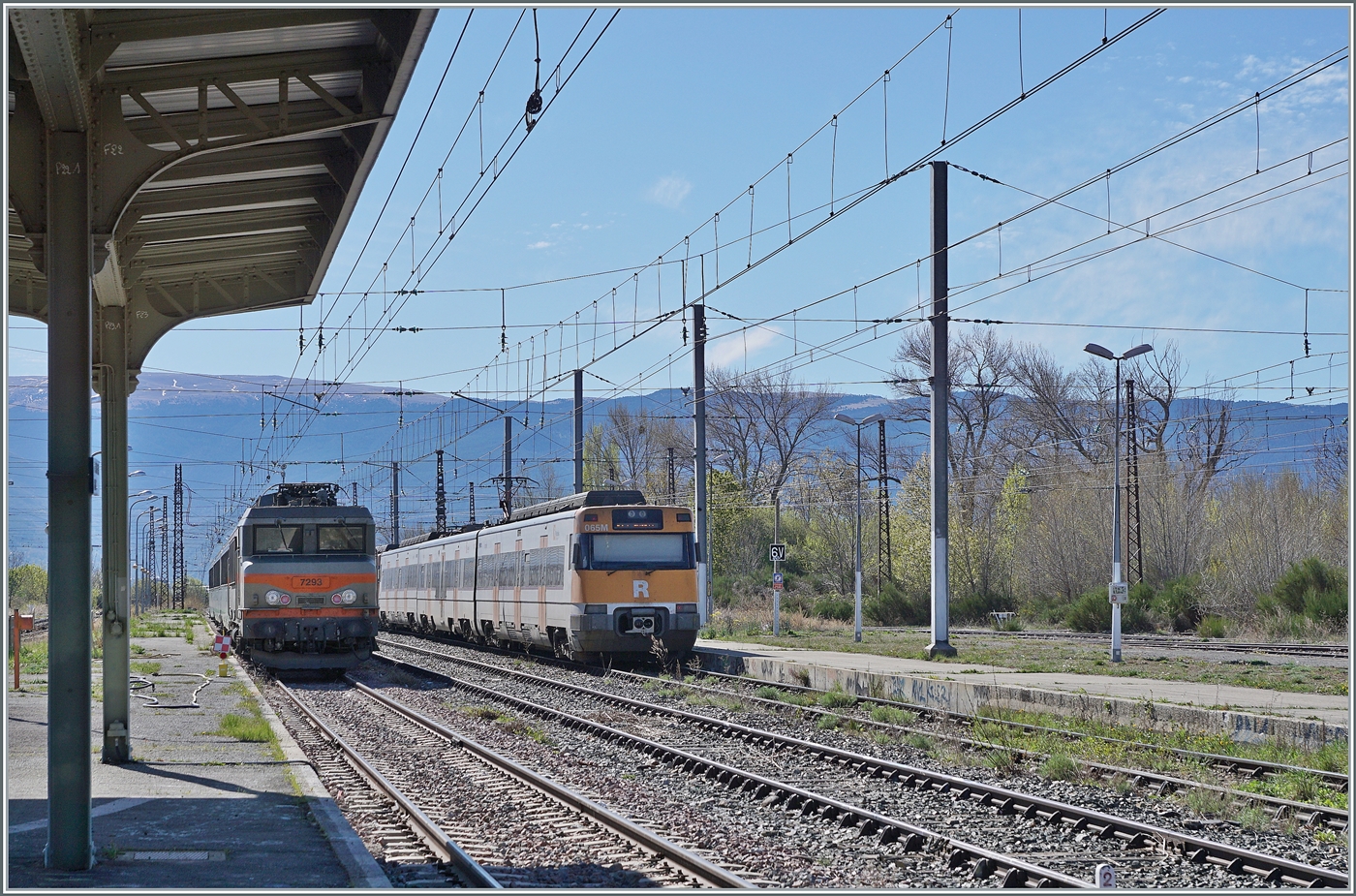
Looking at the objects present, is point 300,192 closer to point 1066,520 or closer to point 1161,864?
point 1161,864

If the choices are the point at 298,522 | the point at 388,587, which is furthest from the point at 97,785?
the point at 388,587

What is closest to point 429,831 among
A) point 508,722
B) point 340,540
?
point 508,722

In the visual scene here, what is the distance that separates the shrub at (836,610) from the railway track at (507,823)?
3230 cm

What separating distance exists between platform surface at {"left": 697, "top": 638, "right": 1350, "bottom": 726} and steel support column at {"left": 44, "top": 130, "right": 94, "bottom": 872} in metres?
11.5

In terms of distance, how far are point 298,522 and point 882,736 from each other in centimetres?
1263

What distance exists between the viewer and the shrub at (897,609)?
45656 millimetres

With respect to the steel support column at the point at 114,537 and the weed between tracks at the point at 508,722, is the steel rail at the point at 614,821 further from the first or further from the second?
the steel support column at the point at 114,537

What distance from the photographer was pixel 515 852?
9453 mm

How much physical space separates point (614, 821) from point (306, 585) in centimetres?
1453

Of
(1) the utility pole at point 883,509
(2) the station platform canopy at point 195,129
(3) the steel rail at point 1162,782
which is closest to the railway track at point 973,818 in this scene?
(3) the steel rail at point 1162,782

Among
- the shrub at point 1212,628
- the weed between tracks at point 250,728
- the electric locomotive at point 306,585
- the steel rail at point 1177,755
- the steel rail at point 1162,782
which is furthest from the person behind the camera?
the shrub at point 1212,628

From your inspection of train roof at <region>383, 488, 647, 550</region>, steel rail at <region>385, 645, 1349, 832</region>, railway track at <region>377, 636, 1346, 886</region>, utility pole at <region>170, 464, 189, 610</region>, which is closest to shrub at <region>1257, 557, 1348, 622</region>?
train roof at <region>383, 488, 647, 550</region>

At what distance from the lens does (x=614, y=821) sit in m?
9.94

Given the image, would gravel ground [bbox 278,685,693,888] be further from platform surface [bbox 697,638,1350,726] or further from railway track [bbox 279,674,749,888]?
platform surface [bbox 697,638,1350,726]
